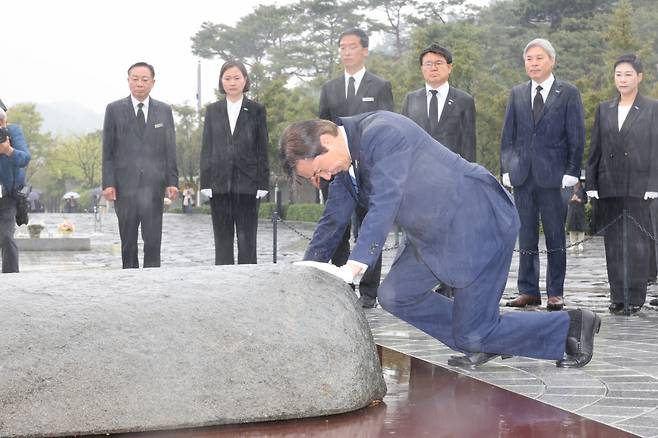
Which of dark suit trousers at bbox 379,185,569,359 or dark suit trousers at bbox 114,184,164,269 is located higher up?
dark suit trousers at bbox 114,184,164,269

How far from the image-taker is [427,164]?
5059 millimetres

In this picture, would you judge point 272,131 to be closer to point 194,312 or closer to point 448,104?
point 448,104

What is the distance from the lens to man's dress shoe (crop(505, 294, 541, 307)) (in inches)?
353

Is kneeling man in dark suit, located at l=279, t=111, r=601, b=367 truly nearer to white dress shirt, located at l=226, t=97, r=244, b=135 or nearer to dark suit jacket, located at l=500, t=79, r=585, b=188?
dark suit jacket, located at l=500, t=79, r=585, b=188

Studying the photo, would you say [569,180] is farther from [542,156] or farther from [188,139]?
[188,139]

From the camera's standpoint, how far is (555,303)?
8750mm

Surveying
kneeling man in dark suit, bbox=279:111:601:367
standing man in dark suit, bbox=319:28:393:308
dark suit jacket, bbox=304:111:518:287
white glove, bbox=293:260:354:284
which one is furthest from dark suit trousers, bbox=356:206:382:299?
white glove, bbox=293:260:354:284

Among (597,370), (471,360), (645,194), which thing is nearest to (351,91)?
(645,194)

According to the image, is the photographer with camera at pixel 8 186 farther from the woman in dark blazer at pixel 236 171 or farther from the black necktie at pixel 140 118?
the woman in dark blazer at pixel 236 171

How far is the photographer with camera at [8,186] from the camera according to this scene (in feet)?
29.9

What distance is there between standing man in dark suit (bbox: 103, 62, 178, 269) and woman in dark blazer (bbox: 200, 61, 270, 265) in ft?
1.26

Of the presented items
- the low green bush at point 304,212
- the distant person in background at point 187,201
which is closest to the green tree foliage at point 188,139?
the distant person in background at point 187,201

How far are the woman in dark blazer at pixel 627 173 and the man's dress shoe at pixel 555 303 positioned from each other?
512 mm


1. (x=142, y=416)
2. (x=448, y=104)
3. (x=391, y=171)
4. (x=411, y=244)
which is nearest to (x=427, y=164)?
(x=391, y=171)
